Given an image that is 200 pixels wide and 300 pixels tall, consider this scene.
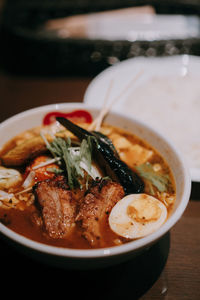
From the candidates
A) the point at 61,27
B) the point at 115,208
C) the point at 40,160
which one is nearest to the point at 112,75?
the point at 61,27

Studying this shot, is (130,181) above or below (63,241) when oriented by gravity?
above

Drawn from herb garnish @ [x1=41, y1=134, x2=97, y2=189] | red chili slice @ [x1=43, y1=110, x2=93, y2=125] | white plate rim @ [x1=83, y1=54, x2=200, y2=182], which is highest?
white plate rim @ [x1=83, y1=54, x2=200, y2=182]

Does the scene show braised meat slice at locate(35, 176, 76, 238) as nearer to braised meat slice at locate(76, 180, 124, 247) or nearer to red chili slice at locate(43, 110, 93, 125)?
braised meat slice at locate(76, 180, 124, 247)

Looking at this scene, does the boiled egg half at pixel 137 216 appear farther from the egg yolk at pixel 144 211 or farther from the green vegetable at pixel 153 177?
the green vegetable at pixel 153 177

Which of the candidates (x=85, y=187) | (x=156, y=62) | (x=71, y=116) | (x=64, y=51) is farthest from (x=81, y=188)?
(x=156, y=62)

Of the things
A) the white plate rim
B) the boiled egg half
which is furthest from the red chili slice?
the white plate rim

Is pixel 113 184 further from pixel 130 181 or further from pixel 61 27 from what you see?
pixel 61 27

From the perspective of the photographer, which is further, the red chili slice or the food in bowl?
the red chili slice

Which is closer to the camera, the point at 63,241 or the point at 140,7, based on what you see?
the point at 63,241
